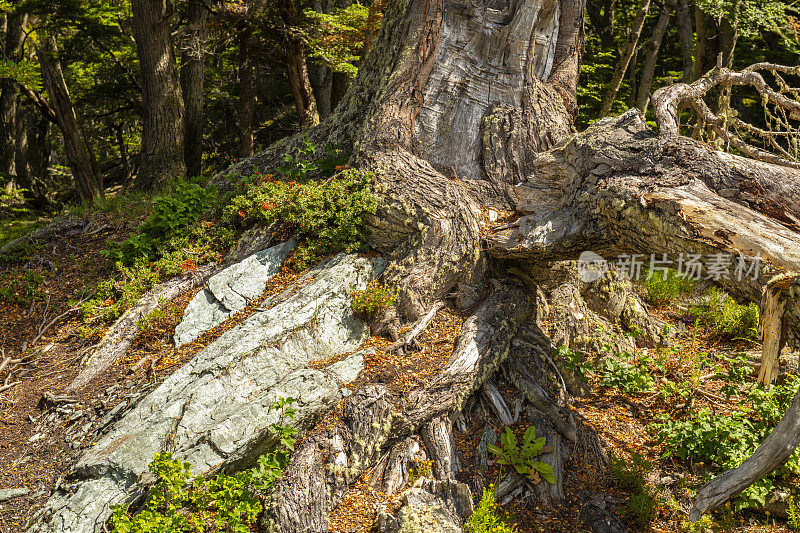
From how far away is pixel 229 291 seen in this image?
6102 mm

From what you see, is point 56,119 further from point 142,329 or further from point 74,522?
point 74,522

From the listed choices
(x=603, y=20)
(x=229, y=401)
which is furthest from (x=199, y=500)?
(x=603, y=20)

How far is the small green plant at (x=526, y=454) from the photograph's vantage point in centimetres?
466

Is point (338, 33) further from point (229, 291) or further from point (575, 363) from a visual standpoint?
point (575, 363)

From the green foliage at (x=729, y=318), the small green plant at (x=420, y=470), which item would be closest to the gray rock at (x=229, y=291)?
the small green plant at (x=420, y=470)

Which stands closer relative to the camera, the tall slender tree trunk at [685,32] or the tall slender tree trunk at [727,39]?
Result: the tall slender tree trunk at [727,39]

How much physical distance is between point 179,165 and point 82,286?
4006 mm

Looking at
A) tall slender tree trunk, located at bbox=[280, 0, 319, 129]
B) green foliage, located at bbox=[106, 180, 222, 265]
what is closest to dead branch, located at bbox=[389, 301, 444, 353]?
green foliage, located at bbox=[106, 180, 222, 265]

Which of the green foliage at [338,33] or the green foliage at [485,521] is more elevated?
the green foliage at [338,33]

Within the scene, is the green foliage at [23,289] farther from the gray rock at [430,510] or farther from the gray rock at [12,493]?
the gray rock at [430,510]

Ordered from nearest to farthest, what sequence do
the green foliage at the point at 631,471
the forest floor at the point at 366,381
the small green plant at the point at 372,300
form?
1. the forest floor at the point at 366,381
2. the green foliage at the point at 631,471
3. the small green plant at the point at 372,300

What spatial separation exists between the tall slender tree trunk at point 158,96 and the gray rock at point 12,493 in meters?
6.47

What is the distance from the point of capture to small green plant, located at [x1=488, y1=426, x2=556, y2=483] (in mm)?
4660

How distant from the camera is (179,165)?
10180 mm
